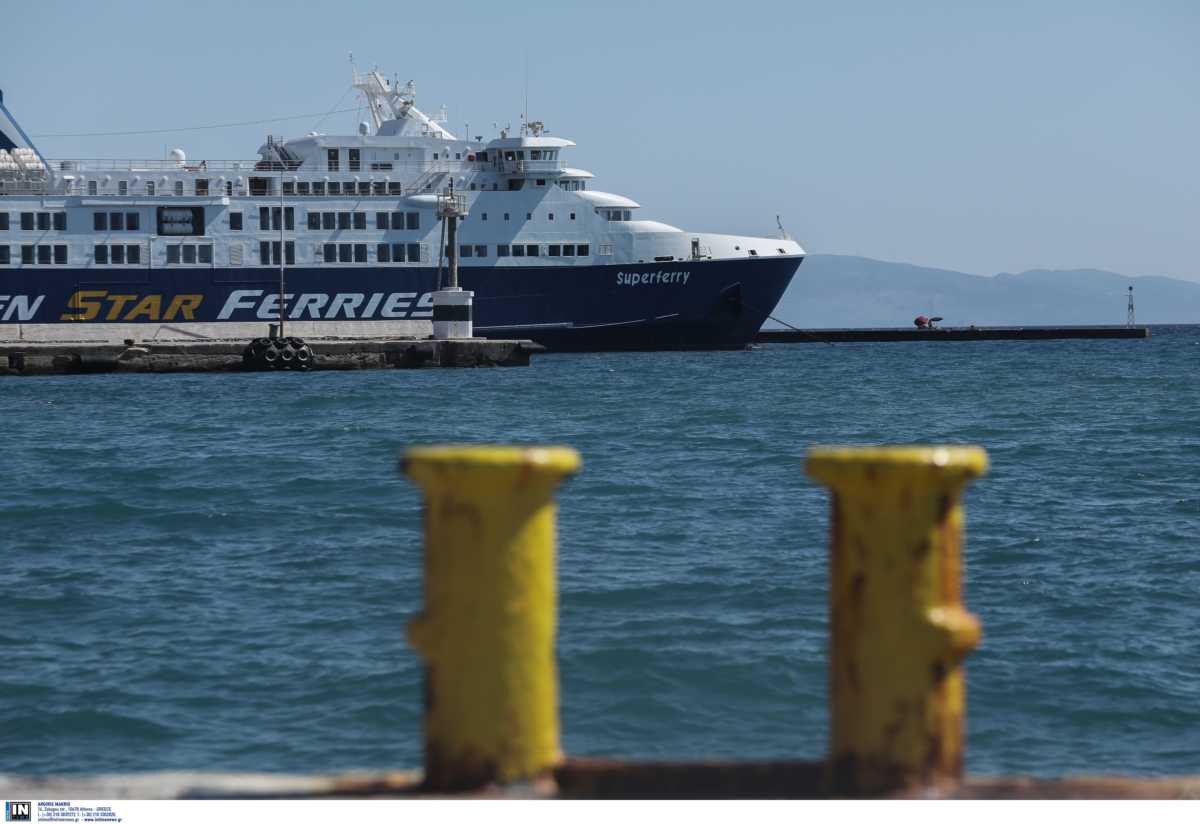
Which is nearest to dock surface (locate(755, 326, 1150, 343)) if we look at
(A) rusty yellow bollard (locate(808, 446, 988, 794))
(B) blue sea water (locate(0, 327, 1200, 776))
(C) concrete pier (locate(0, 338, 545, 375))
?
(C) concrete pier (locate(0, 338, 545, 375))

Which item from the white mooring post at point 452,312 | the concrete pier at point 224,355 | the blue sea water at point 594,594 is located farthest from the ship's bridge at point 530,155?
the blue sea water at point 594,594

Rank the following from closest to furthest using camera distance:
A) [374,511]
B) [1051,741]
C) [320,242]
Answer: [1051,741] < [374,511] < [320,242]

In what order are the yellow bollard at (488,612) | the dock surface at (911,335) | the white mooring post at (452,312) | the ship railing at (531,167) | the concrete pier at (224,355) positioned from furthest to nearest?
the dock surface at (911,335) < the ship railing at (531,167) < the white mooring post at (452,312) < the concrete pier at (224,355) < the yellow bollard at (488,612)

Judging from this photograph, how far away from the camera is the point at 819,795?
9.43 feet

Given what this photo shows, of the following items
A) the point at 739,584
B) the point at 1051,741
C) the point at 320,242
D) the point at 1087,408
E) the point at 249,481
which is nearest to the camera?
the point at 1051,741

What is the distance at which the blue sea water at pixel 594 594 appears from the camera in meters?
7.55

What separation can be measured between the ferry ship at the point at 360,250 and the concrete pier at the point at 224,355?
4262mm

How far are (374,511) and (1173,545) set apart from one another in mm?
7849

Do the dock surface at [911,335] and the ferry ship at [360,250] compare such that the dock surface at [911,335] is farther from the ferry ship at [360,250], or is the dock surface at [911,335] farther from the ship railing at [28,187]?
the ship railing at [28,187]

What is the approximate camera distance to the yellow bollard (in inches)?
104

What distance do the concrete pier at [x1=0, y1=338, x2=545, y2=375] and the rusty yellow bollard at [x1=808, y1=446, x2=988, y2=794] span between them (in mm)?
40208

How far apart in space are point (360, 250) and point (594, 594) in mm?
40414
